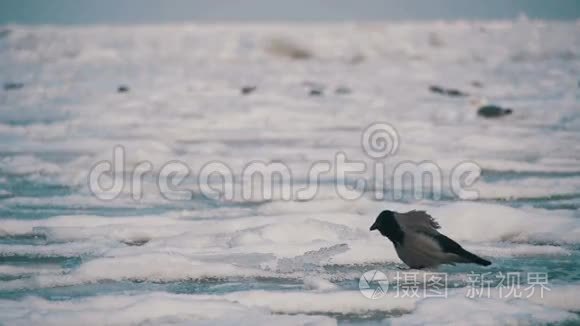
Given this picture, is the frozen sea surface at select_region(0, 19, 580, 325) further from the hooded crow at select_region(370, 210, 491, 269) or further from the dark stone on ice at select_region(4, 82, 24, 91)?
the dark stone on ice at select_region(4, 82, 24, 91)

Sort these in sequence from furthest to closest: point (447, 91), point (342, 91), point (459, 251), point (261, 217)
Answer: point (342, 91)
point (447, 91)
point (261, 217)
point (459, 251)

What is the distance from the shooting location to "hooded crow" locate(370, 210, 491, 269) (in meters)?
3.82

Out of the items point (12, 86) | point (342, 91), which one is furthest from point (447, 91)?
point (12, 86)

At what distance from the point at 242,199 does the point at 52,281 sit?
231 cm

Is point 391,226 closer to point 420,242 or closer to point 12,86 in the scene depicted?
point 420,242

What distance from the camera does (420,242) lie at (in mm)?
3857

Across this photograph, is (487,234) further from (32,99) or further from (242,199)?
(32,99)

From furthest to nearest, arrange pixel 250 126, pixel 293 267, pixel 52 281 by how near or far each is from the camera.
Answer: pixel 250 126 < pixel 293 267 < pixel 52 281

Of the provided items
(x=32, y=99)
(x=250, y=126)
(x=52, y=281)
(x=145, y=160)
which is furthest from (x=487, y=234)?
(x=32, y=99)

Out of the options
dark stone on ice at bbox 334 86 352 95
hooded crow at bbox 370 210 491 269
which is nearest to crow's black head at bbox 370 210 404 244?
hooded crow at bbox 370 210 491 269

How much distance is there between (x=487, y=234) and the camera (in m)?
4.63

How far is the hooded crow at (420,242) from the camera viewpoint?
3822 millimetres

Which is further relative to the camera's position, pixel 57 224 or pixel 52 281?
pixel 57 224

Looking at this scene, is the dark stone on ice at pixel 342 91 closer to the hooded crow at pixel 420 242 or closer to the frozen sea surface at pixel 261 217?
the frozen sea surface at pixel 261 217
